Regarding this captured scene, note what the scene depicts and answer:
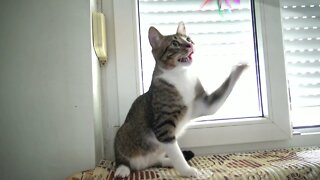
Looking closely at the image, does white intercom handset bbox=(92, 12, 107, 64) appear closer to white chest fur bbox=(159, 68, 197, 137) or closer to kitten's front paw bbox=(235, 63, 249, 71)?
white chest fur bbox=(159, 68, 197, 137)

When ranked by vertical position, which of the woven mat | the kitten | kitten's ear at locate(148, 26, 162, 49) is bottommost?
the woven mat

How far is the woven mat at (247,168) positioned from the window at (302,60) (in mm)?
260

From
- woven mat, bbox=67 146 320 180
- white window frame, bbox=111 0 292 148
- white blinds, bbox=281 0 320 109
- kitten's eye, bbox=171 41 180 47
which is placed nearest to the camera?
woven mat, bbox=67 146 320 180

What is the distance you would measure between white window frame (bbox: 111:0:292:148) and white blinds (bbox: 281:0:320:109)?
111mm

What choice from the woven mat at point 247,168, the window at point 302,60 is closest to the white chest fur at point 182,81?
the woven mat at point 247,168

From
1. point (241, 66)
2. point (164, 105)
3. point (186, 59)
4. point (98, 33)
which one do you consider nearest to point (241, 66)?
point (241, 66)

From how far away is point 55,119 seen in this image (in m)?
0.79

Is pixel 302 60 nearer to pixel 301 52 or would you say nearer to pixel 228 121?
pixel 301 52

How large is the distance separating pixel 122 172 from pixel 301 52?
986mm

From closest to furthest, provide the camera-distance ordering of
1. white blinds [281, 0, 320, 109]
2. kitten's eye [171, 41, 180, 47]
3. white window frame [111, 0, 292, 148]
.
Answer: kitten's eye [171, 41, 180, 47], white window frame [111, 0, 292, 148], white blinds [281, 0, 320, 109]

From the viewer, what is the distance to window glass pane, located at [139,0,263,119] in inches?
43.6

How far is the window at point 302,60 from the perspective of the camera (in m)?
1.14

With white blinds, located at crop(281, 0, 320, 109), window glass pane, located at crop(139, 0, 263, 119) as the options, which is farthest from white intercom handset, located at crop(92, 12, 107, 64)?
white blinds, located at crop(281, 0, 320, 109)

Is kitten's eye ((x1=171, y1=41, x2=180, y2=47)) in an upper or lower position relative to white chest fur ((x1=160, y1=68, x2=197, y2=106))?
upper
